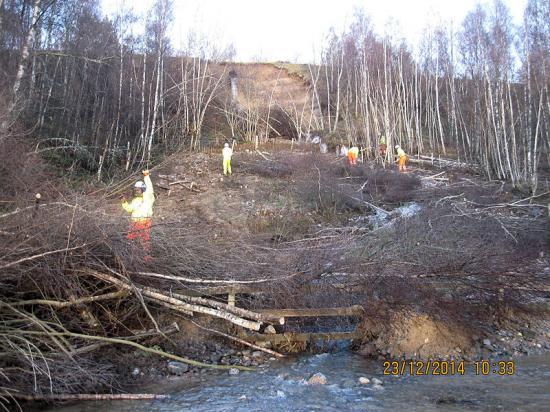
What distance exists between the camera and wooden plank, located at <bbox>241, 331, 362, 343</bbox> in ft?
25.6

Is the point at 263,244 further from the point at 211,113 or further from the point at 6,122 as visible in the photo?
the point at 211,113

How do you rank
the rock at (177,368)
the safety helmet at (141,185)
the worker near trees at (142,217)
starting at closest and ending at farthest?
the rock at (177,368), the worker near trees at (142,217), the safety helmet at (141,185)

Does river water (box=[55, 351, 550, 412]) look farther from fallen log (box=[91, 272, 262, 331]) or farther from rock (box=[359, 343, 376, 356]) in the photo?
fallen log (box=[91, 272, 262, 331])

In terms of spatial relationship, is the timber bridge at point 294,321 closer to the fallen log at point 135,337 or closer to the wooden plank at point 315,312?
the wooden plank at point 315,312

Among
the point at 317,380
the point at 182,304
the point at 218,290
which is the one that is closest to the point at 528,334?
the point at 317,380

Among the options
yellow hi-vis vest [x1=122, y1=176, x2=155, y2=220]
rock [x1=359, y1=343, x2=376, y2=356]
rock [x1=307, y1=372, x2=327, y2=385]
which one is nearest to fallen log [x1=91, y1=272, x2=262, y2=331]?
rock [x1=307, y1=372, x2=327, y2=385]

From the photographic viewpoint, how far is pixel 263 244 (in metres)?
9.12

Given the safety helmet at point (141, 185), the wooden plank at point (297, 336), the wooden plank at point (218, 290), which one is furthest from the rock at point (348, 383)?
the safety helmet at point (141, 185)

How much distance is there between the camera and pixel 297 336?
311 inches

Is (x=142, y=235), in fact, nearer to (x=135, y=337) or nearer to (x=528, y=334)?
(x=135, y=337)

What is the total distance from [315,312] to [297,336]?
0.53m

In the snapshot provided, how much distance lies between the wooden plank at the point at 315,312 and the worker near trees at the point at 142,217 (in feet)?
6.37
